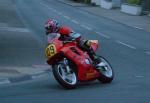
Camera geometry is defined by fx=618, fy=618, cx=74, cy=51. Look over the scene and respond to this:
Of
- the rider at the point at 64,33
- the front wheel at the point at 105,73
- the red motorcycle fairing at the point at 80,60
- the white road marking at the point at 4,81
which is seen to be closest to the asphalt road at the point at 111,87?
the front wheel at the point at 105,73

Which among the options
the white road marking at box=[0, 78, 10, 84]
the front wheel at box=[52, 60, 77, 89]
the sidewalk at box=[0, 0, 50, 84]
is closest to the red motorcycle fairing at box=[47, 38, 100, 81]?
the front wheel at box=[52, 60, 77, 89]

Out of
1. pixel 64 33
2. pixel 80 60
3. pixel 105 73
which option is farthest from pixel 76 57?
pixel 105 73

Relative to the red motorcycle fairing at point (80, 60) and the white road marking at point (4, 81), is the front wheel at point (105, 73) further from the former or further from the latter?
the white road marking at point (4, 81)

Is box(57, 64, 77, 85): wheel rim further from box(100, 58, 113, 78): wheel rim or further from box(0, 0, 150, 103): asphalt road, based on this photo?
box(100, 58, 113, 78): wheel rim

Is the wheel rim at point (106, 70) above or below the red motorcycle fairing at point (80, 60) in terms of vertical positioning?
below

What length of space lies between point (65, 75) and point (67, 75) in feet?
0.15

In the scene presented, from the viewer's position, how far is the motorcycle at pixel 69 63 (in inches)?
486

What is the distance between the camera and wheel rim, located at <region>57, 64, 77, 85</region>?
12.3 meters

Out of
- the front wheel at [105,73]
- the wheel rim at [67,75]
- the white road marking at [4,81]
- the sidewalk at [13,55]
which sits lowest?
the sidewalk at [13,55]

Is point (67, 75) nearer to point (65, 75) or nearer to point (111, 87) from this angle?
point (65, 75)

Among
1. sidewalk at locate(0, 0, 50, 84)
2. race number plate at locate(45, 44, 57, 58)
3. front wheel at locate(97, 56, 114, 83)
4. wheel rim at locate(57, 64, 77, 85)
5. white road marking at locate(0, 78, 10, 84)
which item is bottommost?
sidewalk at locate(0, 0, 50, 84)

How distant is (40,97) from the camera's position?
36.8 feet

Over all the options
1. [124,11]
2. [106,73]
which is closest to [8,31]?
[106,73]

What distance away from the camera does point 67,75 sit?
12438 mm
